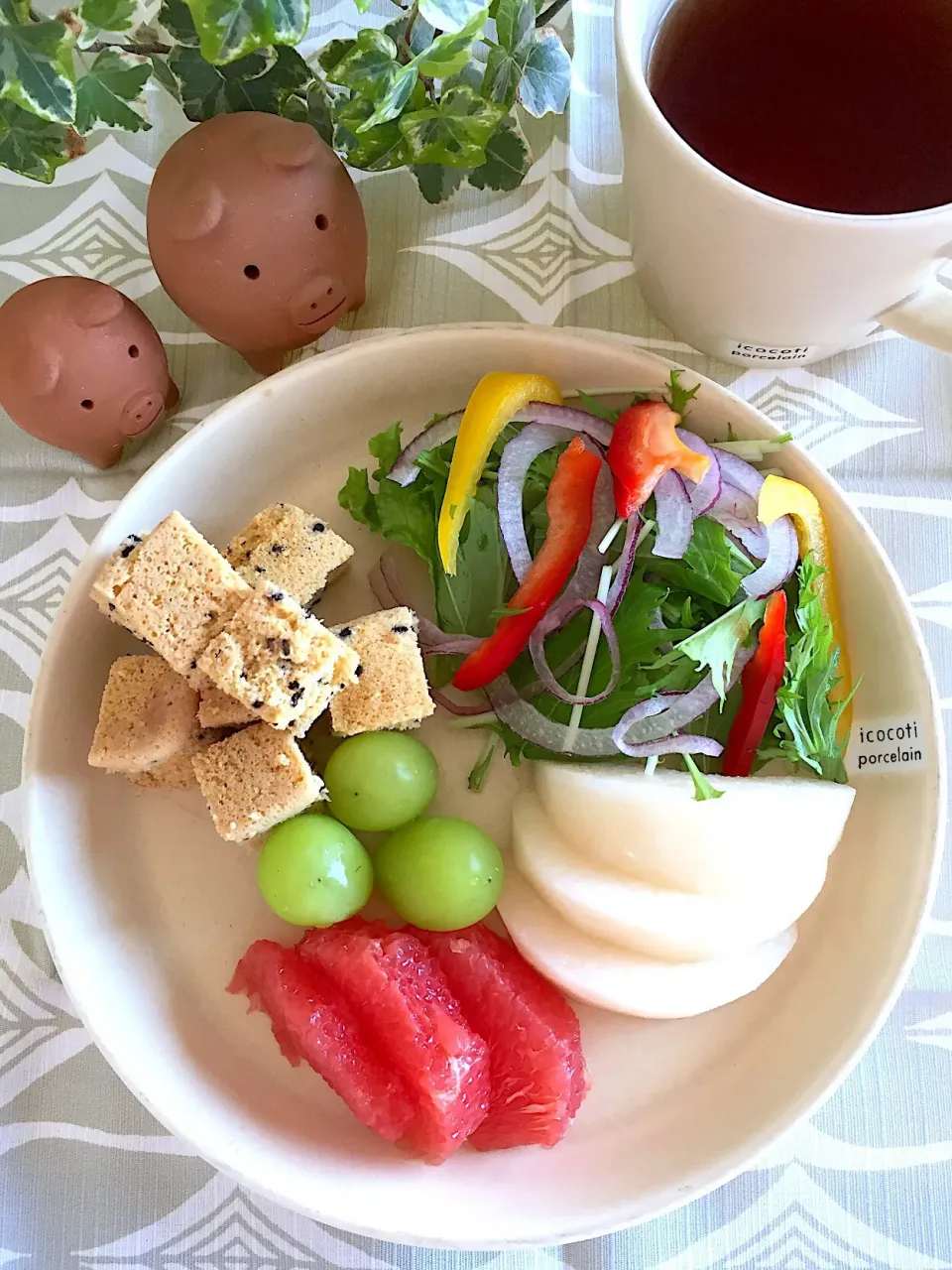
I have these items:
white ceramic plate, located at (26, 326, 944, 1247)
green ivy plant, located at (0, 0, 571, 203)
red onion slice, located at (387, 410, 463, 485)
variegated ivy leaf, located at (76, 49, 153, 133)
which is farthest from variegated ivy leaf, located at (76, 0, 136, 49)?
red onion slice, located at (387, 410, 463, 485)

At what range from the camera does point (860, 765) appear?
1.05 m

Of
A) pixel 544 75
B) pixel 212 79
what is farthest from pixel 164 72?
pixel 544 75

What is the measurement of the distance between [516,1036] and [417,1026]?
0.09m

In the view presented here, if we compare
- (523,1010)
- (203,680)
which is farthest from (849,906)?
(203,680)

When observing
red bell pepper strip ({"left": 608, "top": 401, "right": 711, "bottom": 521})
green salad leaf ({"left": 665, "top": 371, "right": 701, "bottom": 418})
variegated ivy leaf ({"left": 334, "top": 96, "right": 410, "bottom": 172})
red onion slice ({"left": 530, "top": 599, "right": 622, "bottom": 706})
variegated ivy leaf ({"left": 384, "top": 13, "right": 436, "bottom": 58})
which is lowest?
red onion slice ({"left": 530, "top": 599, "right": 622, "bottom": 706})

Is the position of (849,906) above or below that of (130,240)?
below

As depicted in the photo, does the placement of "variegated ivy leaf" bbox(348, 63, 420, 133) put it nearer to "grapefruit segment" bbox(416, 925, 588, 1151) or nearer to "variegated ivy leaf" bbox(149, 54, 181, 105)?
"variegated ivy leaf" bbox(149, 54, 181, 105)

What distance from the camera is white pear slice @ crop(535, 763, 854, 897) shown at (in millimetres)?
947

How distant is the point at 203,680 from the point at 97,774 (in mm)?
177

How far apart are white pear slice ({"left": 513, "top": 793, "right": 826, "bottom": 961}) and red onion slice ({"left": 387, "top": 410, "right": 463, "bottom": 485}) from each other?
0.38 metres

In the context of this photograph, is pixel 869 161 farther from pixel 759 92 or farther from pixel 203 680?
pixel 203 680

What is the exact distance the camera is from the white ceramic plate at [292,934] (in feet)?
3.14

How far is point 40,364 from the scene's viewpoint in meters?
0.98

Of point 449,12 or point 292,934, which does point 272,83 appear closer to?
point 449,12
